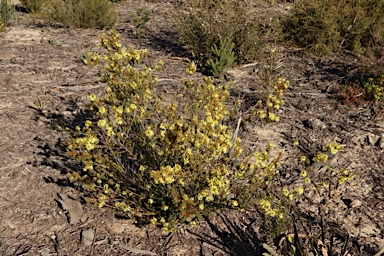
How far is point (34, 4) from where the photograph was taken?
8.45 m

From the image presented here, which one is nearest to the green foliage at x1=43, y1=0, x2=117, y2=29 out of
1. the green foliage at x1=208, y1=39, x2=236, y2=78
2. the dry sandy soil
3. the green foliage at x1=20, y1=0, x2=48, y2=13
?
the dry sandy soil

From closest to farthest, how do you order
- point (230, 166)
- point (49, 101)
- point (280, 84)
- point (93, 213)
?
1. point (93, 213)
2. point (280, 84)
3. point (230, 166)
4. point (49, 101)

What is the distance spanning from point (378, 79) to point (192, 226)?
10.9 feet

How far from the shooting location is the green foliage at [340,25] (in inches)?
239

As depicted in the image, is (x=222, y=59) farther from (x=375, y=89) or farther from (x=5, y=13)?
(x=5, y=13)

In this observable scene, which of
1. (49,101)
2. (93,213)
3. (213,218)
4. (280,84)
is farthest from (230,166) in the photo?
(49,101)

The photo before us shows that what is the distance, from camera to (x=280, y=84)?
134 inches

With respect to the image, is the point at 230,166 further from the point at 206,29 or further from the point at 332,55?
the point at 332,55

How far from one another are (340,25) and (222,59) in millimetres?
2295

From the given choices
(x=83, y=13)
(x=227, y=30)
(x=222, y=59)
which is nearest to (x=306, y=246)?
(x=222, y=59)

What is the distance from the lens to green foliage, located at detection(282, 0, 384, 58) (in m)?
6.07

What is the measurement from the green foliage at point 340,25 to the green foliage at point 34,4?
17.5 ft

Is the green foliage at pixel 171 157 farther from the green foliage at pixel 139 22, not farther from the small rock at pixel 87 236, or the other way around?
the green foliage at pixel 139 22

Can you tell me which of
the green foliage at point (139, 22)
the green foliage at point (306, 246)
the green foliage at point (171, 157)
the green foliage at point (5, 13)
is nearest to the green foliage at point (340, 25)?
the green foliage at point (139, 22)
